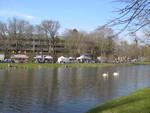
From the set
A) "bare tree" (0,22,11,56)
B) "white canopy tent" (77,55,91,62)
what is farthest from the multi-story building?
"white canopy tent" (77,55,91,62)

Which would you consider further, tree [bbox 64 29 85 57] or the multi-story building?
tree [bbox 64 29 85 57]

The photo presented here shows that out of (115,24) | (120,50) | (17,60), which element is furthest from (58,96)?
(120,50)

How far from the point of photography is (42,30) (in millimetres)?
91312

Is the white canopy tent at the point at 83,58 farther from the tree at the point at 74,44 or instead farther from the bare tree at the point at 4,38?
the bare tree at the point at 4,38

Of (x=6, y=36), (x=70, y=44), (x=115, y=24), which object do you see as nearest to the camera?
(x=115, y=24)

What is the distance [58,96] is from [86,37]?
81260 millimetres

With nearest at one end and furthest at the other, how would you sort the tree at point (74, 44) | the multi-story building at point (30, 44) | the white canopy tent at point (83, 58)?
1. the white canopy tent at point (83, 58)
2. the multi-story building at point (30, 44)
3. the tree at point (74, 44)

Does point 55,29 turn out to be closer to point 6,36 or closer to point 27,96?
point 6,36

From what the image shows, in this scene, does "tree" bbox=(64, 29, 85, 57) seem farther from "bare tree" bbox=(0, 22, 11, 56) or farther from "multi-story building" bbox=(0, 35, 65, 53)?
"bare tree" bbox=(0, 22, 11, 56)

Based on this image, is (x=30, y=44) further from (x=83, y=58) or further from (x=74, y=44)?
(x=83, y=58)

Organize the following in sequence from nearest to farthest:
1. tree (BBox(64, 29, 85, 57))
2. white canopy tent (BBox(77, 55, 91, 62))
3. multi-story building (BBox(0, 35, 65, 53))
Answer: white canopy tent (BBox(77, 55, 91, 62)) → multi-story building (BBox(0, 35, 65, 53)) → tree (BBox(64, 29, 85, 57))

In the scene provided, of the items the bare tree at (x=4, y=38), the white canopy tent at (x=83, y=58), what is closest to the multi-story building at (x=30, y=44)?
the bare tree at (x=4, y=38)

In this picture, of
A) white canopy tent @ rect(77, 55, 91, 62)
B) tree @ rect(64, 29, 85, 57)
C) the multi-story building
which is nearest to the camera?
white canopy tent @ rect(77, 55, 91, 62)

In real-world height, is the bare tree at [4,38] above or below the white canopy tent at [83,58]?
above
